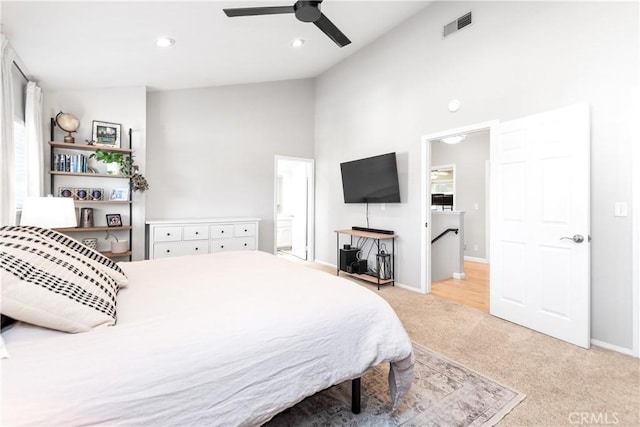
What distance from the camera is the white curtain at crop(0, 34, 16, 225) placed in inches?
85.3

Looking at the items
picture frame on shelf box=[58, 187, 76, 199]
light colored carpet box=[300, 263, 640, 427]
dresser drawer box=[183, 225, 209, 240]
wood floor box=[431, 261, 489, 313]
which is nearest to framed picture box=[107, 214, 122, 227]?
picture frame on shelf box=[58, 187, 76, 199]

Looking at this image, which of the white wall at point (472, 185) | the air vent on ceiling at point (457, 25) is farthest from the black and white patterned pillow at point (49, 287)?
the white wall at point (472, 185)

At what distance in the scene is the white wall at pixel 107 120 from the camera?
359 centimetres

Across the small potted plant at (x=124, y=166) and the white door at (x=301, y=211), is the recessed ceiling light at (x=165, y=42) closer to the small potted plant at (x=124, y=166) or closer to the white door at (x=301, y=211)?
the small potted plant at (x=124, y=166)

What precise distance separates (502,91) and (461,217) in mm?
2068

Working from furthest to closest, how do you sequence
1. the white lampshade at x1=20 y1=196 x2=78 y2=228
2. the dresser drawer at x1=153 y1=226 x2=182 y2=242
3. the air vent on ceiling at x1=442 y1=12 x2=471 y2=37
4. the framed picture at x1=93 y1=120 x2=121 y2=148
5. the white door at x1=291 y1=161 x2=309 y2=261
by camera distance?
the white door at x1=291 y1=161 x2=309 y2=261 < the dresser drawer at x1=153 y1=226 x2=182 y2=242 < the framed picture at x1=93 y1=120 x2=121 y2=148 < the air vent on ceiling at x1=442 y1=12 x2=471 y2=37 < the white lampshade at x1=20 y1=196 x2=78 y2=228

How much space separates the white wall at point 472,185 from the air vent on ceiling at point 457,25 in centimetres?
277

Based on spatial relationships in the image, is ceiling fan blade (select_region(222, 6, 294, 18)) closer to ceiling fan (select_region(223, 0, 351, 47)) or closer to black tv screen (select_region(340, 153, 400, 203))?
ceiling fan (select_region(223, 0, 351, 47))

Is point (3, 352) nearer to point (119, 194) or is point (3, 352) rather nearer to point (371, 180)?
point (119, 194)

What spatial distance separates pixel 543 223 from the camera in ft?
8.87

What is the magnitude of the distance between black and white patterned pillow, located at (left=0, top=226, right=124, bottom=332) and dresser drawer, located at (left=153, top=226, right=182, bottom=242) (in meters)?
2.81

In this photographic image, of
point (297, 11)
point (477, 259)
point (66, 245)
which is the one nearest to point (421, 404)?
point (66, 245)

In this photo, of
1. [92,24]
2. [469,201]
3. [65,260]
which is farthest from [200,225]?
[469,201]

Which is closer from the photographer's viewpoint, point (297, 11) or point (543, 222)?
point (297, 11)
